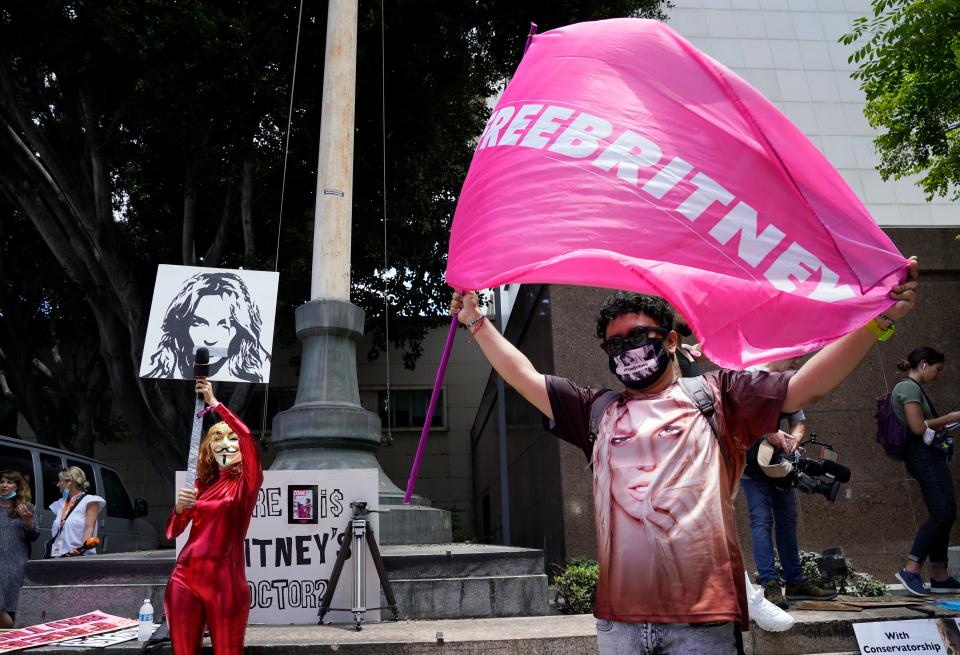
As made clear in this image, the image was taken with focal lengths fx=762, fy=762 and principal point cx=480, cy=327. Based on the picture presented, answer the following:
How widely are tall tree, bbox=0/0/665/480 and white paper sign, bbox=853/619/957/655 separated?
378 inches

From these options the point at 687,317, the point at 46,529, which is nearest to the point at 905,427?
the point at 687,317

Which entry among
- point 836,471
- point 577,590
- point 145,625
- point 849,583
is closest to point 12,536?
point 145,625

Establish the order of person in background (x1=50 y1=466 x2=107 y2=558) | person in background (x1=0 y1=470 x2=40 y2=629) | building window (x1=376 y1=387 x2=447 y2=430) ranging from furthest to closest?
building window (x1=376 y1=387 x2=447 y2=430) → person in background (x1=50 y1=466 x2=107 y2=558) → person in background (x1=0 y1=470 x2=40 y2=629)

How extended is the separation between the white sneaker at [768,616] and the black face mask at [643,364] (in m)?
2.49

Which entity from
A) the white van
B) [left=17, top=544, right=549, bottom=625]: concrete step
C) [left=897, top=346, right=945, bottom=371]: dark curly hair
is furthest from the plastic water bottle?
[left=897, top=346, right=945, bottom=371]: dark curly hair

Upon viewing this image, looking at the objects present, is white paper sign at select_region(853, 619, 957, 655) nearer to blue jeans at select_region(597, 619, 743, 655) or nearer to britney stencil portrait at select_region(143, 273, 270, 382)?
blue jeans at select_region(597, 619, 743, 655)

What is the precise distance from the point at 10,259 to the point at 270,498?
14.8m

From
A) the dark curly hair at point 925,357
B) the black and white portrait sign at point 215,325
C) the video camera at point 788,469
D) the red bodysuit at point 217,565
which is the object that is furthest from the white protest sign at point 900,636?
the black and white portrait sign at point 215,325

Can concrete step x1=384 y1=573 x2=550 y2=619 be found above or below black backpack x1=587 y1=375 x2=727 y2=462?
below

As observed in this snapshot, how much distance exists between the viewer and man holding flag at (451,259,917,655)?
2.18 m

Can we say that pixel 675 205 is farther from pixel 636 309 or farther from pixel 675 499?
pixel 675 499

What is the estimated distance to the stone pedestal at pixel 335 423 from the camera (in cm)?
753

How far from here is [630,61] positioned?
3.49 m

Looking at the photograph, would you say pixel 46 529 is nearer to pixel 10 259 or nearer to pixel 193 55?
pixel 193 55
